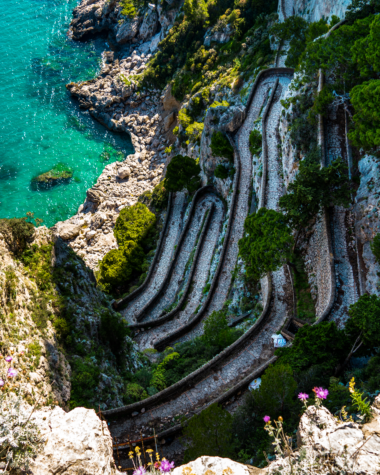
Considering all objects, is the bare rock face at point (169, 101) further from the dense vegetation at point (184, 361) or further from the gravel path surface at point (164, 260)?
the dense vegetation at point (184, 361)

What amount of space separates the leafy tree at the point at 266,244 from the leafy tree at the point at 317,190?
1343 mm

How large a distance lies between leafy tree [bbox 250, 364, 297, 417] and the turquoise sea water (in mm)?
43724

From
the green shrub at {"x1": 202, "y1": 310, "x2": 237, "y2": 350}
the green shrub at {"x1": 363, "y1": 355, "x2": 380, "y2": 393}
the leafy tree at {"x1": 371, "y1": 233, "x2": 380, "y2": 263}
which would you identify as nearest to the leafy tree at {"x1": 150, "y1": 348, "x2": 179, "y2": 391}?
the green shrub at {"x1": 202, "y1": 310, "x2": 237, "y2": 350}

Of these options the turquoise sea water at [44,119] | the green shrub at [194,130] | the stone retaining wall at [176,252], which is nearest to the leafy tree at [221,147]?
the stone retaining wall at [176,252]

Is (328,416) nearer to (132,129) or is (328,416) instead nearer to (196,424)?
(196,424)

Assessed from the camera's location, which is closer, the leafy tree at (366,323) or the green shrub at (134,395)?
the leafy tree at (366,323)

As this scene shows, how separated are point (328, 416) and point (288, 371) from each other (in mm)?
7068

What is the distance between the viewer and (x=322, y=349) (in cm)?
1741

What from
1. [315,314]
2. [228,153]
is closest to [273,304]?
[315,314]

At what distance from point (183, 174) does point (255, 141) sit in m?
9.63

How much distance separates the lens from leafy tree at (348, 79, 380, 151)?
65.9 ft

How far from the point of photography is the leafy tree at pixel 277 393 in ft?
50.1

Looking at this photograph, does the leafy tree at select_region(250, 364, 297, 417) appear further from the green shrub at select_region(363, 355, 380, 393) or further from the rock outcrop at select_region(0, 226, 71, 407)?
the rock outcrop at select_region(0, 226, 71, 407)

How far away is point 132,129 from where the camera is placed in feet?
205
